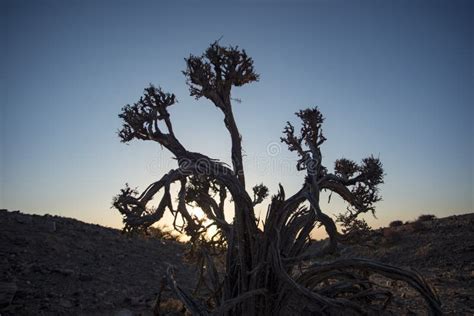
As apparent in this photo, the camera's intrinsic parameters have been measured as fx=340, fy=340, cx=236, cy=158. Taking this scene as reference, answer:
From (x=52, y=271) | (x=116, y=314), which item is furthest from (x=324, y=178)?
(x=52, y=271)

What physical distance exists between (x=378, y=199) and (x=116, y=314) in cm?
757

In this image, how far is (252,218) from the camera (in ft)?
20.6

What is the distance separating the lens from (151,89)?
707 centimetres

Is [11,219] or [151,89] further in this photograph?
[11,219]

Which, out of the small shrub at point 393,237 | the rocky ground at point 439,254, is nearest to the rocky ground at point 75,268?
the rocky ground at point 439,254

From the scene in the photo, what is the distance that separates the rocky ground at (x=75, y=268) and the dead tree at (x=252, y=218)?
15.5ft

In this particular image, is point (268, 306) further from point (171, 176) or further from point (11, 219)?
point (11, 219)

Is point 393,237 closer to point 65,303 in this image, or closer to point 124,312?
point 124,312

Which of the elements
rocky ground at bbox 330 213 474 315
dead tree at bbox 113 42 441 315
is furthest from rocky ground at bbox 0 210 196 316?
rocky ground at bbox 330 213 474 315

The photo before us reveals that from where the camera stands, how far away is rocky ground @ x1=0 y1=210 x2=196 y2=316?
31.5ft

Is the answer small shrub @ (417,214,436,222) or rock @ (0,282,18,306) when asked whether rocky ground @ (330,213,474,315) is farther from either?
rock @ (0,282,18,306)

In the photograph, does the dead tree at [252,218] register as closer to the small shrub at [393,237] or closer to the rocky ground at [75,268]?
the rocky ground at [75,268]

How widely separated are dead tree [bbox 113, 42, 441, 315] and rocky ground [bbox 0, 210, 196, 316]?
473 cm

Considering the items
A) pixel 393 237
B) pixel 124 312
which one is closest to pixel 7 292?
pixel 124 312
